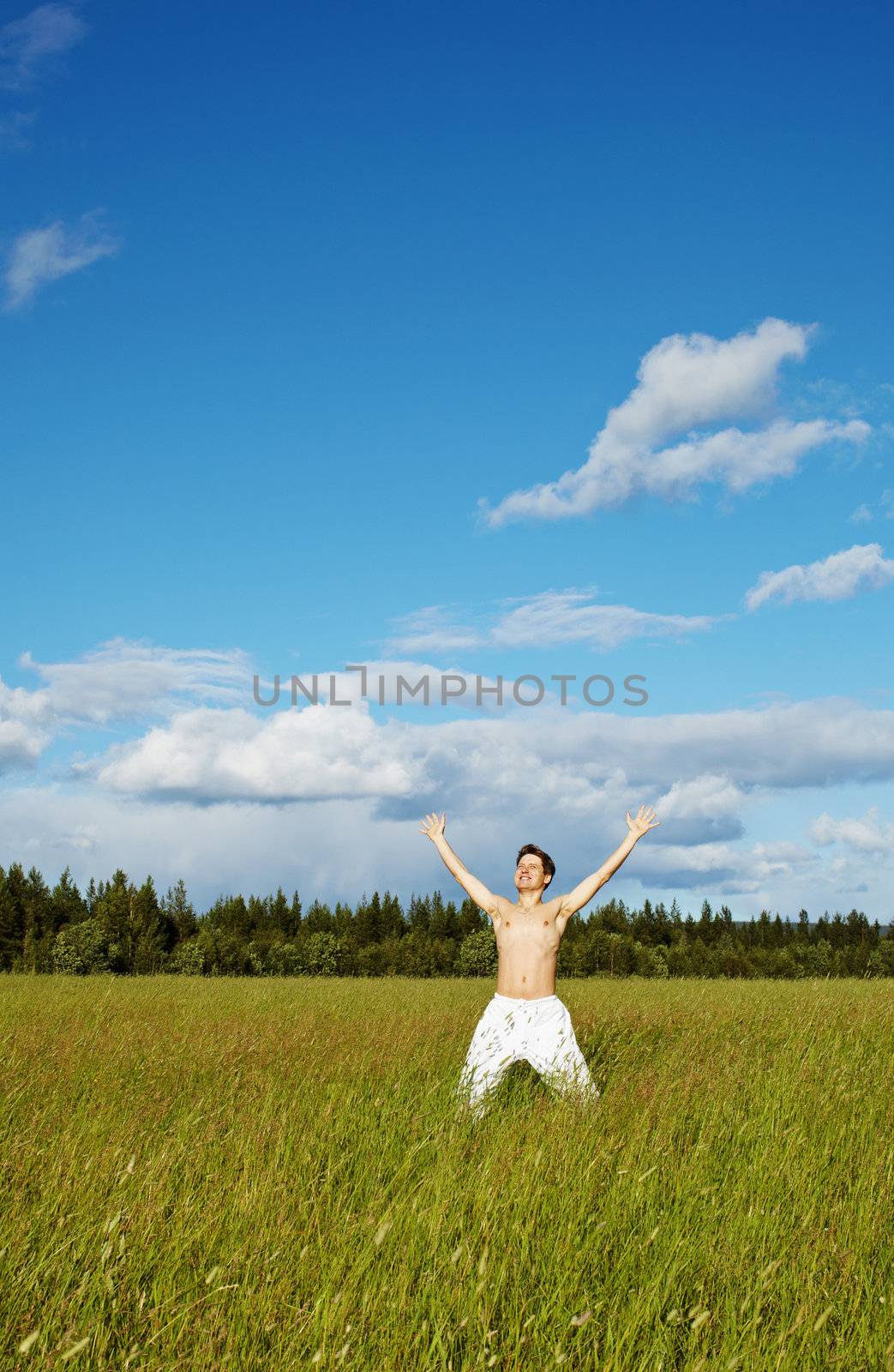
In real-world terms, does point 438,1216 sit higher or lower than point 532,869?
lower

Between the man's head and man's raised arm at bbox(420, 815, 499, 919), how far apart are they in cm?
24

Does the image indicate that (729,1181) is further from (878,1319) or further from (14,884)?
(14,884)

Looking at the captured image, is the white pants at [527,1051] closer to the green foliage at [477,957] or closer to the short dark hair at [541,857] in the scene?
the short dark hair at [541,857]

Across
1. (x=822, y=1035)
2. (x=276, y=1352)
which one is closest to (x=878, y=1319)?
(x=276, y=1352)

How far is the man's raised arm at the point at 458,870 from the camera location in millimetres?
7080

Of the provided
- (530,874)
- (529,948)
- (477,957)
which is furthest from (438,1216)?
(477,957)

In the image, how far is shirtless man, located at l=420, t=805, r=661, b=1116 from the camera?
6344mm

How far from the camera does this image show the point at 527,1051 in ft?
21.0

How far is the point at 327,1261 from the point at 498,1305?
2.22 feet

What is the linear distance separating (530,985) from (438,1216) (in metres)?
2.83

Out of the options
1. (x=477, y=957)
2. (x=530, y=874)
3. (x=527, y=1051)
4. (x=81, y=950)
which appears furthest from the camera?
(x=477, y=957)

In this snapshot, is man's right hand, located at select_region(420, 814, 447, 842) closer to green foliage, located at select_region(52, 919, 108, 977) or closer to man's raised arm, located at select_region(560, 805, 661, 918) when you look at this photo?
man's raised arm, located at select_region(560, 805, 661, 918)

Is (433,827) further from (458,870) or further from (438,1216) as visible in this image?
(438,1216)

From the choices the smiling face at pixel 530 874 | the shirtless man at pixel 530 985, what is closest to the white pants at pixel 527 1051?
the shirtless man at pixel 530 985
